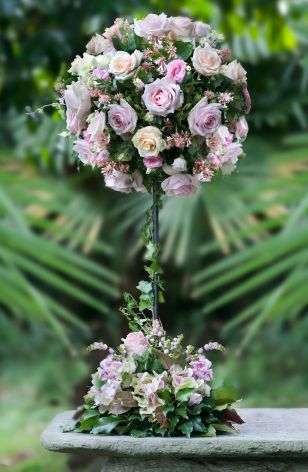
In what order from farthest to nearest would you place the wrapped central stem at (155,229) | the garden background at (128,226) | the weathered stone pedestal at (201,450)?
the garden background at (128,226), the wrapped central stem at (155,229), the weathered stone pedestal at (201,450)

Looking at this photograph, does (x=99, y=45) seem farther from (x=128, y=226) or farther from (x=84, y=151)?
(x=128, y=226)

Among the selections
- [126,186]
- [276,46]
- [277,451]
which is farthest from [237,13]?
[277,451]

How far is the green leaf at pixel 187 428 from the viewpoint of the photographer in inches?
76.4

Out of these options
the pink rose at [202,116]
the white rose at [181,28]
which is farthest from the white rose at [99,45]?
the pink rose at [202,116]

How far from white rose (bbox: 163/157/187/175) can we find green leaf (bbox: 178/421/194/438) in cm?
49

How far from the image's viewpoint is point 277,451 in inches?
75.3

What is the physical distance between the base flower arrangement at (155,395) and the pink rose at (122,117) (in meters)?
0.39

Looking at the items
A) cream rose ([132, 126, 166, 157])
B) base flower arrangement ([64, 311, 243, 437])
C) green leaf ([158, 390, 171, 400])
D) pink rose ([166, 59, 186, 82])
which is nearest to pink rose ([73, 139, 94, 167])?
cream rose ([132, 126, 166, 157])

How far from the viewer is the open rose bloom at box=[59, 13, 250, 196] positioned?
2.01m

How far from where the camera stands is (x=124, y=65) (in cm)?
201

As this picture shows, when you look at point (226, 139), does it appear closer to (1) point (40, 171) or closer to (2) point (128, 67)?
(2) point (128, 67)

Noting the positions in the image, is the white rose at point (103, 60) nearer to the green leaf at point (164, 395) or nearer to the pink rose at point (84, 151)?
Result: the pink rose at point (84, 151)

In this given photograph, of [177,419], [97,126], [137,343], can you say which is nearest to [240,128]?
[97,126]

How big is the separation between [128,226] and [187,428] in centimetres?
255
